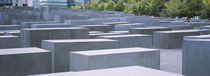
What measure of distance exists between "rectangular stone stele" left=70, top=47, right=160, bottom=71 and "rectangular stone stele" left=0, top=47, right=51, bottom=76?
0.75 meters

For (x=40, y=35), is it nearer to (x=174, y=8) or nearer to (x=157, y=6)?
(x=174, y=8)

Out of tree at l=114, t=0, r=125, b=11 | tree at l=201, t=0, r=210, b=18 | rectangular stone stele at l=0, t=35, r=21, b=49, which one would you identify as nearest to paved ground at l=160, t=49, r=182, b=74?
rectangular stone stele at l=0, t=35, r=21, b=49

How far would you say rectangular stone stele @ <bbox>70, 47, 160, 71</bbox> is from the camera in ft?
21.8

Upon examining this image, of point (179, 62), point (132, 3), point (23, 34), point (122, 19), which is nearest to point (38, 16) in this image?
point (122, 19)

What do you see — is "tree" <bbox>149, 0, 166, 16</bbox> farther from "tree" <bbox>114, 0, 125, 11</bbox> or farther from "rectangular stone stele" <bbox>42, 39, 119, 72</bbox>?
"rectangular stone stele" <bbox>42, 39, 119, 72</bbox>

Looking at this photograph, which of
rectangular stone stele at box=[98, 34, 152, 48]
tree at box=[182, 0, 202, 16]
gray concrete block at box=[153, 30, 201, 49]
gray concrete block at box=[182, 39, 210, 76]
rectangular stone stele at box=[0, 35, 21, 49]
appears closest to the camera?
gray concrete block at box=[182, 39, 210, 76]

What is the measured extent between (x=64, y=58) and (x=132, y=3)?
49539 mm

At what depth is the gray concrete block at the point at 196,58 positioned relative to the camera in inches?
287

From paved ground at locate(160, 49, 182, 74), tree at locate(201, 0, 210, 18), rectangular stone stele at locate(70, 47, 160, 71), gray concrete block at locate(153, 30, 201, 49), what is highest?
tree at locate(201, 0, 210, 18)

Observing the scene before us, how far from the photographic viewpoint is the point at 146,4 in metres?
50.9

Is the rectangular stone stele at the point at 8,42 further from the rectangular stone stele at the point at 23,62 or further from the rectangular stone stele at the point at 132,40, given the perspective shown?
the rectangular stone stele at the point at 132,40

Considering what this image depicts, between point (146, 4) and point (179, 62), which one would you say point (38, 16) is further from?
point (146, 4)

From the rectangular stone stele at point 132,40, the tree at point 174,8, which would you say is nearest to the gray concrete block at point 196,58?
the rectangular stone stele at point 132,40

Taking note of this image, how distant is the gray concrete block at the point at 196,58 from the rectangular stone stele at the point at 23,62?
346 cm
